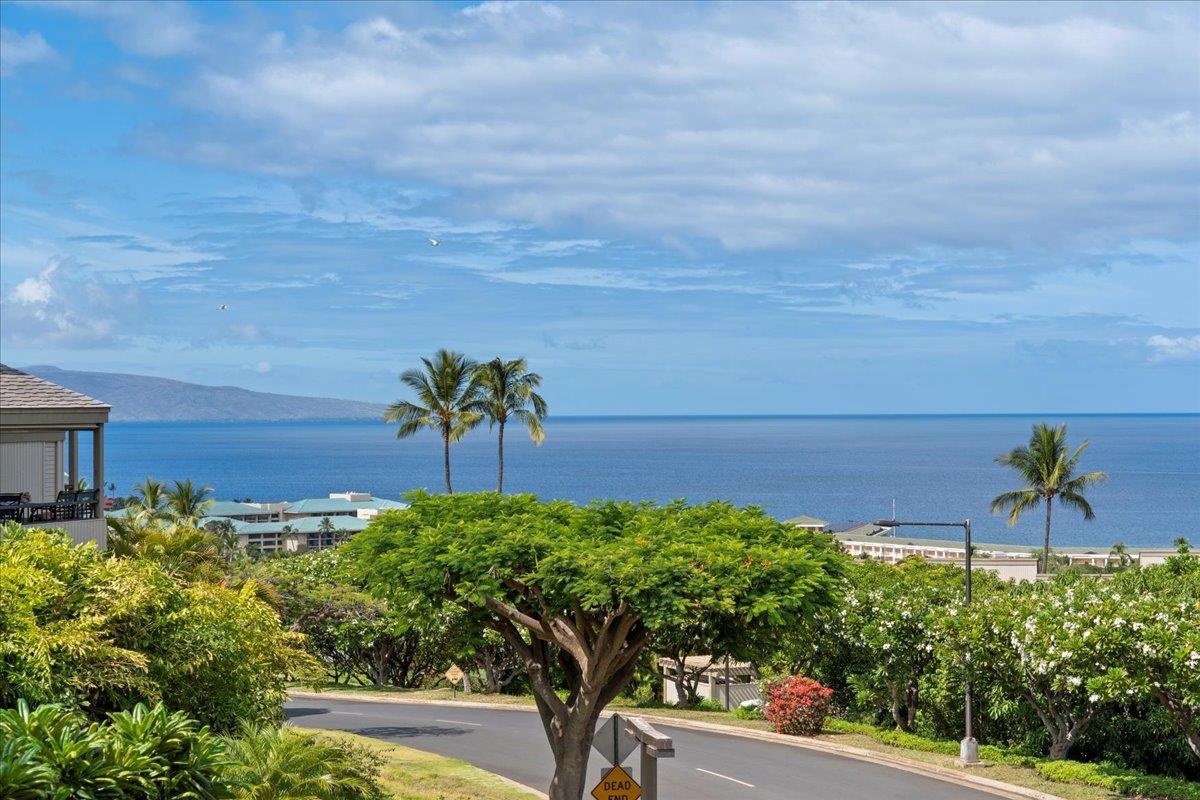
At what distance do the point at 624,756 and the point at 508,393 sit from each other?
178 ft

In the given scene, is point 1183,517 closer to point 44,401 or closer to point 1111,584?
point 1111,584

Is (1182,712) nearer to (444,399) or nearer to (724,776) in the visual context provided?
(724,776)

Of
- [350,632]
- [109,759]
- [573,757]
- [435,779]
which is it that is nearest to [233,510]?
[350,632]

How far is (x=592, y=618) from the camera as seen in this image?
861 inches

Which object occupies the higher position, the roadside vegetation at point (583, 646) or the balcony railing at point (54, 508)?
the balcony railing at point (54, 508)

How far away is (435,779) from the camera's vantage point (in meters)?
26.0

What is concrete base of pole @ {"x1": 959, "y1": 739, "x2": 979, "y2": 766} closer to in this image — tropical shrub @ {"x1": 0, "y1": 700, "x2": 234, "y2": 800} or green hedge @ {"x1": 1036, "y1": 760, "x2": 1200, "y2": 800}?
green hedge @ {"x1": 1036, "y1": 760, "x2": 1200, "y2": 800}

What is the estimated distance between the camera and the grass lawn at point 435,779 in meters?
24.4

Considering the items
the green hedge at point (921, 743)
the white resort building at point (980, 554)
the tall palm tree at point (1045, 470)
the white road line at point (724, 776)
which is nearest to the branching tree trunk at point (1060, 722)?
the green hedge at point (921, 743)

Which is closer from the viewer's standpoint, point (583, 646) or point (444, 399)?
point (583, 646)

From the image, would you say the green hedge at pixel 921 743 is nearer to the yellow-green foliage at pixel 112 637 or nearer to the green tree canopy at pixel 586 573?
the green tree canopy at pixel 586 573

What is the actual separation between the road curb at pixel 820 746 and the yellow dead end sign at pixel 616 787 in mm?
12786

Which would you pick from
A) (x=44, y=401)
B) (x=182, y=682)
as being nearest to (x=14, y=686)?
(x=182, y=682)

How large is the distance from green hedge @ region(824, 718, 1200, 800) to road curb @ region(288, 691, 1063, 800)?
3.92 ft
